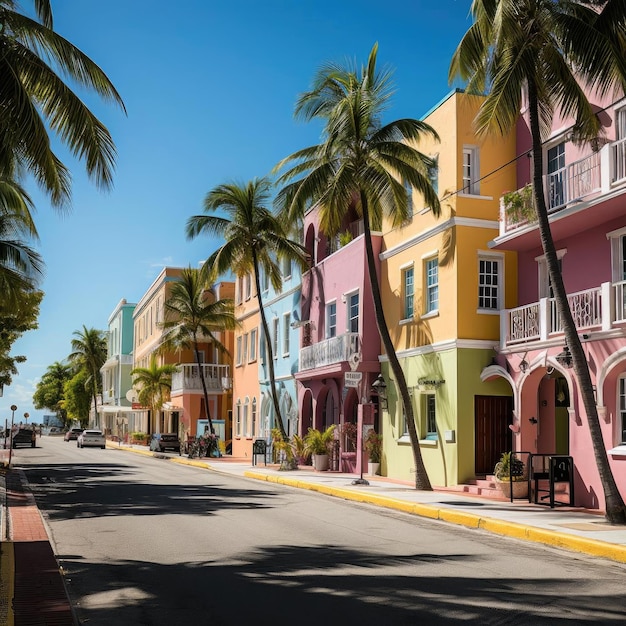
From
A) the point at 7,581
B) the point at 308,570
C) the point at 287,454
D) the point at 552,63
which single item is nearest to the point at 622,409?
the point at 552,63

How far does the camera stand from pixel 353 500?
19688mm

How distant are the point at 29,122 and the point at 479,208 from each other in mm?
12909

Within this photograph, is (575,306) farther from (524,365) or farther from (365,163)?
(365,163)

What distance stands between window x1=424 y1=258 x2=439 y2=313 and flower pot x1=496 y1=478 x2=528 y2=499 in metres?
5.90

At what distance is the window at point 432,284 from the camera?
23297 millimetres

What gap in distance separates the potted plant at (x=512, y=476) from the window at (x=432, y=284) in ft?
18.2

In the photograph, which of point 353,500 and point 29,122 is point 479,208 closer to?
point 353,500

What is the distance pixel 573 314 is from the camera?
18.0m

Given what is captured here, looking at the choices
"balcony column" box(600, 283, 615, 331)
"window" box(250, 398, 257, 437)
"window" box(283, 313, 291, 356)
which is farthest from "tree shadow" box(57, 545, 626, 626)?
"window" box(250, 398, 257, 437)

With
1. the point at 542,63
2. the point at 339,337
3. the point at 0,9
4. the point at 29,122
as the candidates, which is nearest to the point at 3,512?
the point at 29,122

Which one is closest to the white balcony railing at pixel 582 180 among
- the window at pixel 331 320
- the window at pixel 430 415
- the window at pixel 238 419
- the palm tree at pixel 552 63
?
the palm tree at pixel 552 63

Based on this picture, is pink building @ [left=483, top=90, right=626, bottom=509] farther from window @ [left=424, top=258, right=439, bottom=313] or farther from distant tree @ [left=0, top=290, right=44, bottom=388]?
distant tree @ [left=0, top=290, right=44, bottom=388]

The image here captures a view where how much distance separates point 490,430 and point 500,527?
27.3 ft

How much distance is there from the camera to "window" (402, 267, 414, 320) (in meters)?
24.9
